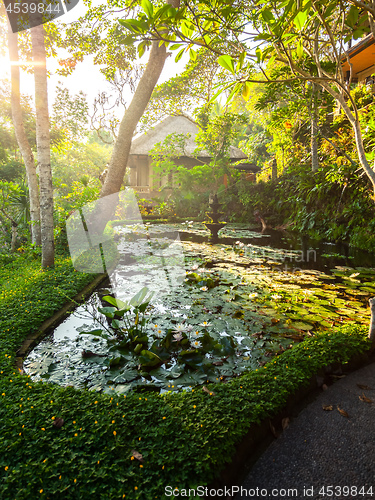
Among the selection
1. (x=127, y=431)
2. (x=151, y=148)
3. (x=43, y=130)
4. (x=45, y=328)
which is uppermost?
(x=151, y=148)

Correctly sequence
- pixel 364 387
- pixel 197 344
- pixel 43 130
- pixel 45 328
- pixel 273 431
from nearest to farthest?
pixel 273 431 < pixel 364 387 < pixel 197 344 < pixel 45 328 < pixel 43 130

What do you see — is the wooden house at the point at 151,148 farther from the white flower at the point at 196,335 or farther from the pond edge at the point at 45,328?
the white flower at the point at 196,335

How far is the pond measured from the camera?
2.40 meters

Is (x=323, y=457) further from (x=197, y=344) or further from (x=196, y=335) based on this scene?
(x=196, y=335)

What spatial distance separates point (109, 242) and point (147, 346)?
5266 millimetres

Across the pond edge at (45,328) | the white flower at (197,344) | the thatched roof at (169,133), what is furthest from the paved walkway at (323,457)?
the thatched roof at (169,133)

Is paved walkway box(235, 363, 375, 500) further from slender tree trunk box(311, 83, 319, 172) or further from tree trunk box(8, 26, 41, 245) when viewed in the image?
slender tree trunk box(311, 83, 319, 172)

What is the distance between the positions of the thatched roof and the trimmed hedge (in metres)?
17.0

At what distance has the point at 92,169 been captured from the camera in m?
27.1

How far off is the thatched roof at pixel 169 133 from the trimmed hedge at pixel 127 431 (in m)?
17.0

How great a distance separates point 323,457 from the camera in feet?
5.40

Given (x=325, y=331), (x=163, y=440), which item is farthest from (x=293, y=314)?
(x=163, y=440)

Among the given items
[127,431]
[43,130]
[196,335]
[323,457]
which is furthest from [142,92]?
[323,457]

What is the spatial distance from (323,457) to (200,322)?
1754mm
